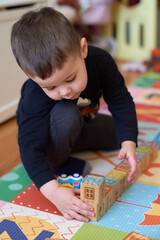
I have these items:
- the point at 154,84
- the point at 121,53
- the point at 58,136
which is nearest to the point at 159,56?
the point at 154,84

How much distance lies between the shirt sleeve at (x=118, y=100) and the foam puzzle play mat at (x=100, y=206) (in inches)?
4.3

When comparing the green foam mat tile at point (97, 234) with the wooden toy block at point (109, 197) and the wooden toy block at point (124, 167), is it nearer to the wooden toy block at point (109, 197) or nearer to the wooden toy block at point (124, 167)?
the wooden toy block at point (109, 197)

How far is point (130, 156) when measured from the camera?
2.95 ft

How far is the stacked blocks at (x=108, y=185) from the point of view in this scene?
0.80 metres

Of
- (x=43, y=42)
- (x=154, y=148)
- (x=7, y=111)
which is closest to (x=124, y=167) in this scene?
(x=154, y=148)

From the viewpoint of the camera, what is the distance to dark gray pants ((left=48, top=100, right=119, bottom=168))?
0.97 metres

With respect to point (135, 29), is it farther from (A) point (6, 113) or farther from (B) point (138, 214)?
(B) point (138, 214)

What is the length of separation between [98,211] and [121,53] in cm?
192

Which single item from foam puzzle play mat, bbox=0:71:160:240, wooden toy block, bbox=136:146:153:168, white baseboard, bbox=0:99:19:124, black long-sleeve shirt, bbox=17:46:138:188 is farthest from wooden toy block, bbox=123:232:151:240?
white baseboard, bbox=0:99:19:124

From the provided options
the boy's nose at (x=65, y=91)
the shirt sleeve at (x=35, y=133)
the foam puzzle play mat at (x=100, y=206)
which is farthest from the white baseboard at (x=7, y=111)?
the boy's nose at (x=65, y=91)

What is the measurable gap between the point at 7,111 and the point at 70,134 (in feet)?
1.91

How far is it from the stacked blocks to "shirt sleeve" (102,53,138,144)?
0.10m

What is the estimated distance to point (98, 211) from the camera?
83 cm

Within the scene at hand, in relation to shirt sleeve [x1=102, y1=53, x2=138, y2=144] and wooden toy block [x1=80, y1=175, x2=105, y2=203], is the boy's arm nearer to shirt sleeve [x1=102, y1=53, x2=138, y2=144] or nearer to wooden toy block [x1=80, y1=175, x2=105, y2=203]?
shirt sleeve [x1=102, y1=53, x2=138, y2=144]
